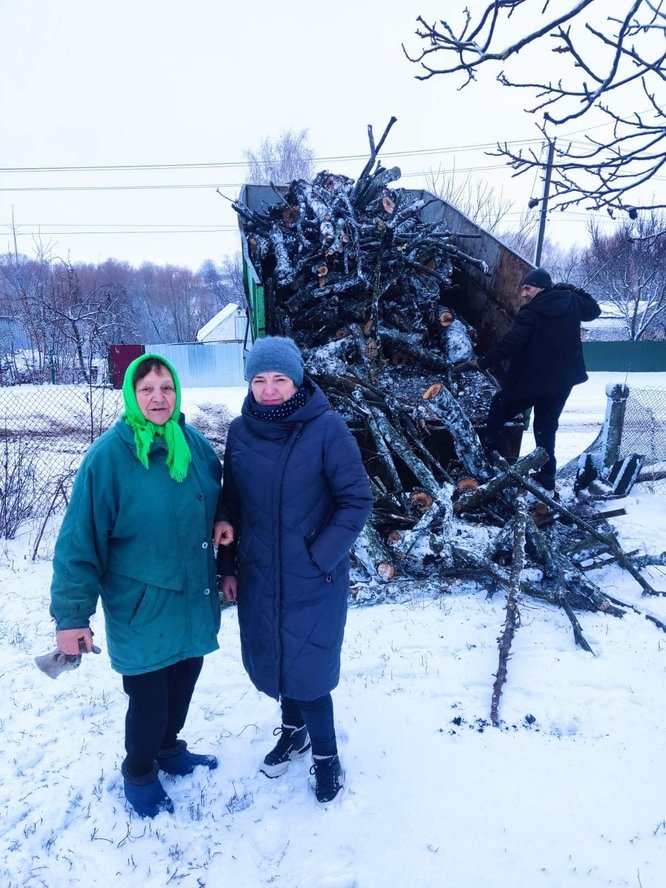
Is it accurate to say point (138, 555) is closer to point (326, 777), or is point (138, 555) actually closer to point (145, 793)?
point (145, 793)

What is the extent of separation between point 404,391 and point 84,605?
371cm

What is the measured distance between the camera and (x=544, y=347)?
4254 millimetres

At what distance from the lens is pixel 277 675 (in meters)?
1.96

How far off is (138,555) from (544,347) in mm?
3683

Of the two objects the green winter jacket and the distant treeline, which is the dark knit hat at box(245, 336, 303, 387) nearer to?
the green winter jacket

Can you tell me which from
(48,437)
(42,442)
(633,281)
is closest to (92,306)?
(48,437)

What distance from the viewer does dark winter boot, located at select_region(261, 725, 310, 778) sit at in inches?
87.5

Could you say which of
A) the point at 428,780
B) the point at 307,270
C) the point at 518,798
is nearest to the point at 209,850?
the point at 428,780

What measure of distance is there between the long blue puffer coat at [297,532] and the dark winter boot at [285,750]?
0.44 meters

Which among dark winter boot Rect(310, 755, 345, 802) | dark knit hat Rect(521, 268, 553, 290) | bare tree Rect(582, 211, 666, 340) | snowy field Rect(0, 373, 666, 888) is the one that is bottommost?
snowy field Rect(0, 373, 666, 888)

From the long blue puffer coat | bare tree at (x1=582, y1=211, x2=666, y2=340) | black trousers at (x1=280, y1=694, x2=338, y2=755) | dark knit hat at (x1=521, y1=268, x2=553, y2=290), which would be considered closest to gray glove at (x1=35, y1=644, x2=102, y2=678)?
the long blue puffer coat

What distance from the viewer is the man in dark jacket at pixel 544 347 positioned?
166 inches

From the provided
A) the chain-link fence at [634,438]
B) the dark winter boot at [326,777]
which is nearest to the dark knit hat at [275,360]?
the dark winter boot at [326,777]

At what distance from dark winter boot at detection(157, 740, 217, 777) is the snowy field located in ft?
0.13
